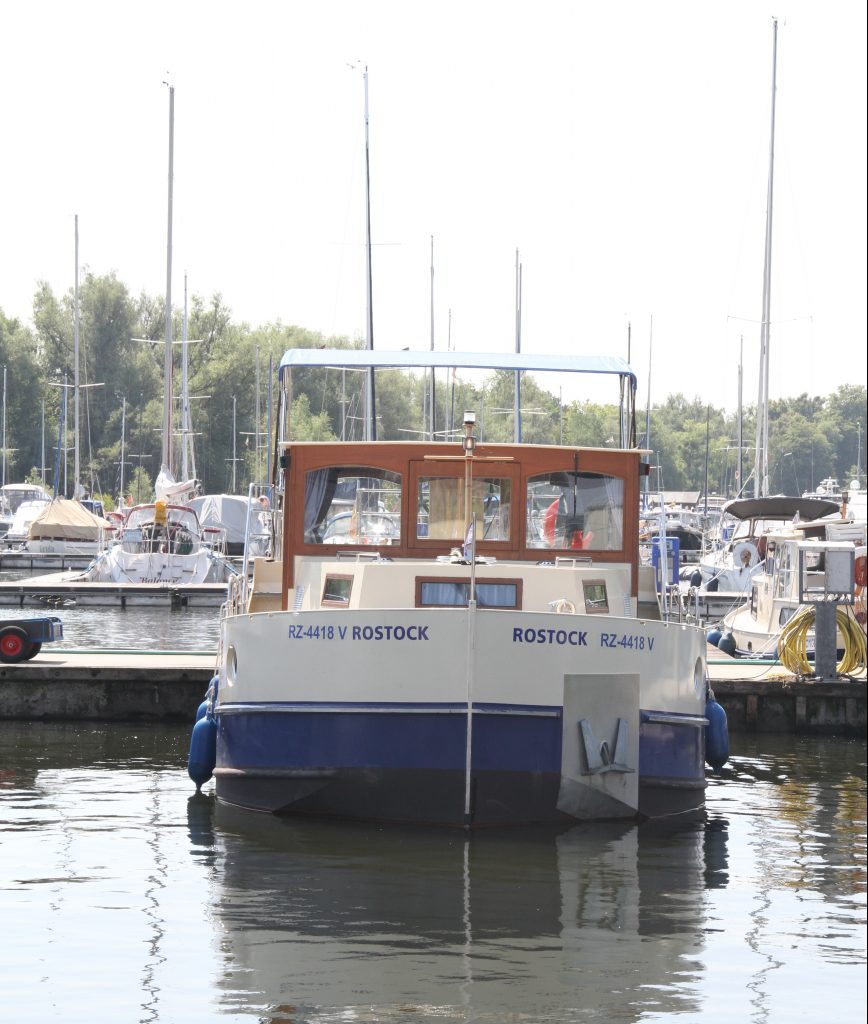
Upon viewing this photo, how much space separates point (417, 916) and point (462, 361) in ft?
20.8

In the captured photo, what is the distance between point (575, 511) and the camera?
611 inches

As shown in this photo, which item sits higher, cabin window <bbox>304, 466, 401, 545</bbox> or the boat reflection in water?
cabin window <bbox>304, 466, 401, 545</bbox>

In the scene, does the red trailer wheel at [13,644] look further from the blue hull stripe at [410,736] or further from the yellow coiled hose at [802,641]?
the yellow coiled hose at [802,641]

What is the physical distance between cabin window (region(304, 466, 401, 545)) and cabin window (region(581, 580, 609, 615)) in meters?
1.79

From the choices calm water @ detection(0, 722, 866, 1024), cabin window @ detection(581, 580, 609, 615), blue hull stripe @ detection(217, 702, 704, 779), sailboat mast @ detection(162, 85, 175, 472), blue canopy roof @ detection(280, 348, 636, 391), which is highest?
sailboat mast @ detection(162, 85, 175, 472)

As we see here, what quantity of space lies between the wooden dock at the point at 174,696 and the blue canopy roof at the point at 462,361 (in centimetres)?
537

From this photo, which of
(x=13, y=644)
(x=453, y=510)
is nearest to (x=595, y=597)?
(x=453, y=510)

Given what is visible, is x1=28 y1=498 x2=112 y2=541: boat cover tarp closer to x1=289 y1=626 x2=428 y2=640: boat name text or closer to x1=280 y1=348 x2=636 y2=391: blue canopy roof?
x1=280 y1=348 x2=636 y2=391: blue canopy roof

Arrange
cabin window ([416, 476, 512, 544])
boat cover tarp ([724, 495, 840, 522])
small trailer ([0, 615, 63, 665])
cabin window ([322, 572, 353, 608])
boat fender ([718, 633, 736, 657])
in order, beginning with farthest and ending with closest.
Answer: boat cover tarp ([724, 495, 840, 522]) < boat fender ([718, 633, 736, 657]) < small trailer ([0, 615, 63, 665]) < cabin window ([416, 476, 512, 544]) < cabin window ([322, 572, 353, 608])

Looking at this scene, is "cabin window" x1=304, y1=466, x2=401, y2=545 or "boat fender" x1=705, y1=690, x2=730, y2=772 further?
"boat fender" x1=705, y1=690, x2=730, y2=772

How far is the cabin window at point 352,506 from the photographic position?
15328 mm

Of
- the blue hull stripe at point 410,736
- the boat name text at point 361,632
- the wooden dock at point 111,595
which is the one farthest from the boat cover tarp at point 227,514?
the boat name text at point 361,632

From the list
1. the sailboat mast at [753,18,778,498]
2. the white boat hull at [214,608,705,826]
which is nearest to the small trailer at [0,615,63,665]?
the white boat hull at [214,608,705,826]

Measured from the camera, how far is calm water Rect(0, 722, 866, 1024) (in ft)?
31.1
